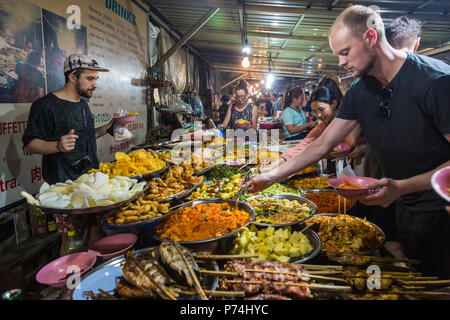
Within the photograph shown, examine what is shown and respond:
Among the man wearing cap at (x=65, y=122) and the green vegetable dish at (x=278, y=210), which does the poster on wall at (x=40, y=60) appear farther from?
the green vegetable dish at (x=278, y=210)

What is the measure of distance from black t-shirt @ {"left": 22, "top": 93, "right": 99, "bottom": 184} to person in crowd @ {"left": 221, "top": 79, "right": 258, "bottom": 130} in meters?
4.18

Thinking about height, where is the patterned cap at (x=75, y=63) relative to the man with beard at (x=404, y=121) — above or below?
above

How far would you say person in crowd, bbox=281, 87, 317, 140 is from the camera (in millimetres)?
6289

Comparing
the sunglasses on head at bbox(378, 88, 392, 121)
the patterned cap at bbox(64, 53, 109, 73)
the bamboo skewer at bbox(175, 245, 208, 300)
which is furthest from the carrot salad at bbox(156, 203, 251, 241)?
the patterned cap at bbox(64, 53, 109, 73)

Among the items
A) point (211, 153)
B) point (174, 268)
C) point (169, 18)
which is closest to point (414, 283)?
point (174, 268)

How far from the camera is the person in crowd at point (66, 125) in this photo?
115 inches

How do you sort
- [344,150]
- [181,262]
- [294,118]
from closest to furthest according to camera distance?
[181,262]
[344,150]
[294,118]

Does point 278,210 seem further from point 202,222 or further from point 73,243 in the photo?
point 73,243

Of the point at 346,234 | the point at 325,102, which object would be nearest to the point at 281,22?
the point at 325,102

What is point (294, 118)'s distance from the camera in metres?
6.44

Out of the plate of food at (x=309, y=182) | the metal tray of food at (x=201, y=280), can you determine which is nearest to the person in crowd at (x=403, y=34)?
the plate of food at (x=309, y=182)

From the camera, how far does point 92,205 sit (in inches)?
70.5

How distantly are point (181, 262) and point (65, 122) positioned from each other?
280 cm
